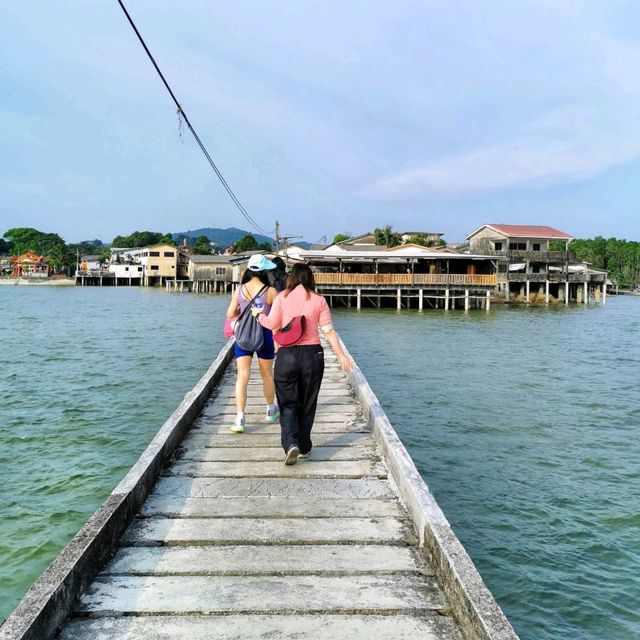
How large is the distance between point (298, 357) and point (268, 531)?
1474 mm

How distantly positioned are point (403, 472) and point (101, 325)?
95.4ft

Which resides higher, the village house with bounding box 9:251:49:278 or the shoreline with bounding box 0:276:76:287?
the village house with bounding box 9:251:49:278

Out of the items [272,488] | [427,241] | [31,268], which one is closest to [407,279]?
[272,488]

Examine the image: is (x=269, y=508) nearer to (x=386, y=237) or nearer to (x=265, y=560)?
(x=265, y=560)

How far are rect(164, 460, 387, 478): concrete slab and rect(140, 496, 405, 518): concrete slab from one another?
49 centimetres

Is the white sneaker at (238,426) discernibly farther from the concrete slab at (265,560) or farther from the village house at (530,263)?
the village house at (530,263)

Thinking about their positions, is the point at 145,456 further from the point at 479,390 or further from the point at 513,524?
the point at 479,390

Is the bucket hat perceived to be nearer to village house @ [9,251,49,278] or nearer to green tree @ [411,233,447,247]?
green tree @ [411,233,447,247]

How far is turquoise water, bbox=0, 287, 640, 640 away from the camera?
→ 5.48 metres

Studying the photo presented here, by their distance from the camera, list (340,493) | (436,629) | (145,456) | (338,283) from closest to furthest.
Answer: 1. (436,629)
2. (340,493)
3. (145,456)
4. (338,283)

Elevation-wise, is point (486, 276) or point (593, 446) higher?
point (486, 276)

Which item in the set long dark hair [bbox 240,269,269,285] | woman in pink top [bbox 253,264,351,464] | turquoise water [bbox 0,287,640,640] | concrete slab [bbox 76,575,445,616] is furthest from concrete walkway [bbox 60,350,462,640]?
turquoise water [bbox 0,287,640,640]

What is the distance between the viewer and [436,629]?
2.84 meters

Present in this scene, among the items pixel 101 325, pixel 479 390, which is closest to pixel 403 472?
pixel 479 390
